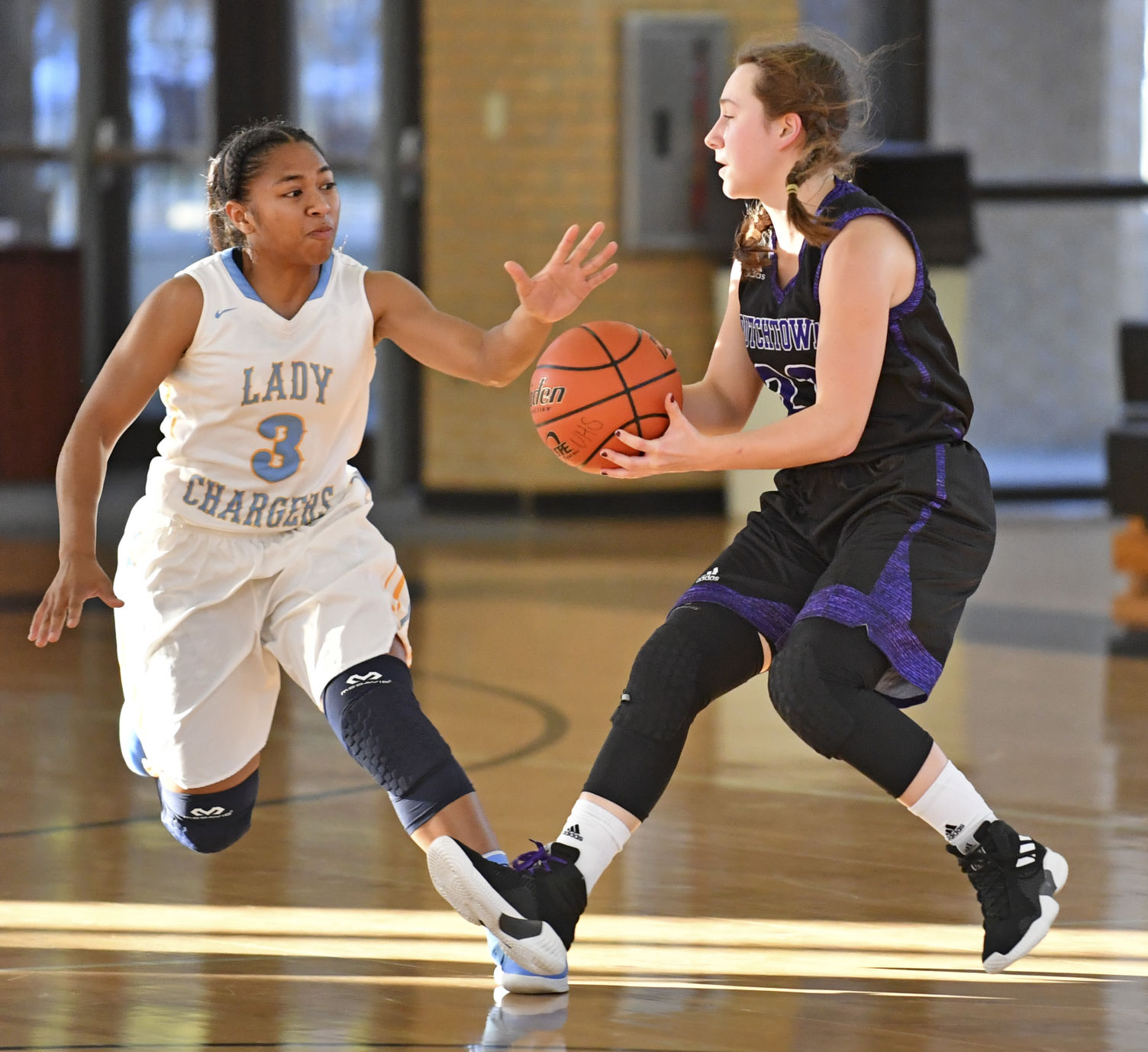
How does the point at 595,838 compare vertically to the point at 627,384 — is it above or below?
below

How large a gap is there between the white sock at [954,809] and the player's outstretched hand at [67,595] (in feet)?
3.71

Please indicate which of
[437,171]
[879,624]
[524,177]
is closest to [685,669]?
[879,624]

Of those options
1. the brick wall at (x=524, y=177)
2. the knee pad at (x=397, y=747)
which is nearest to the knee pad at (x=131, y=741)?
the knee pad at (x=397, y=747)

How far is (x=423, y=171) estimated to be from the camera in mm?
8703

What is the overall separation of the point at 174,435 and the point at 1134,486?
3.93m

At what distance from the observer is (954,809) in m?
2.52

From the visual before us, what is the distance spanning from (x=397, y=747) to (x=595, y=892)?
0.66 m

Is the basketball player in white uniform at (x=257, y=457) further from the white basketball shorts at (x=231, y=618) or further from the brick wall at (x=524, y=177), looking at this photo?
the brick wall at (x=524, y=177)

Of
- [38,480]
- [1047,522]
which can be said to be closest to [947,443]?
[1047,522]

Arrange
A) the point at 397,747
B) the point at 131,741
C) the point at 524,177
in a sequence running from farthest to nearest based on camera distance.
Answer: the point at 524,177 → the point at 131,741 → the point at 397,747

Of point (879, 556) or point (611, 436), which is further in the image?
point (611, 436)

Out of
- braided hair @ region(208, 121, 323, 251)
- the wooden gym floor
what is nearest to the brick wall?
the wooden gym floor

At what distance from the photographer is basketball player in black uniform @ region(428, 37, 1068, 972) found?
2451 millimetres

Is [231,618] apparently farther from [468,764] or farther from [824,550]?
[468,764]
